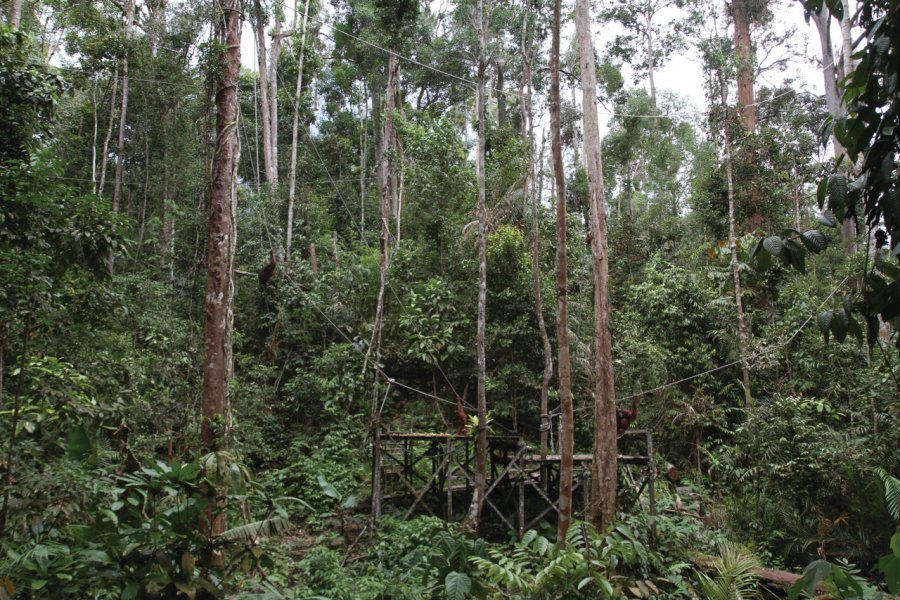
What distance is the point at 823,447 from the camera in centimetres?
865

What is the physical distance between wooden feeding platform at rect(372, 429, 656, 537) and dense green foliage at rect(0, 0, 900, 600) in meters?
0.47

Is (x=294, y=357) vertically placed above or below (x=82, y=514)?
above

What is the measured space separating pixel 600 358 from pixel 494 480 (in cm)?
417

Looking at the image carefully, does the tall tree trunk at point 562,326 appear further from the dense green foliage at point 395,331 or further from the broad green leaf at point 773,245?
the broad green leaf at point 773,245

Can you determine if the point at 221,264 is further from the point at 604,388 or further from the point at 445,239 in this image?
the point at 445,239

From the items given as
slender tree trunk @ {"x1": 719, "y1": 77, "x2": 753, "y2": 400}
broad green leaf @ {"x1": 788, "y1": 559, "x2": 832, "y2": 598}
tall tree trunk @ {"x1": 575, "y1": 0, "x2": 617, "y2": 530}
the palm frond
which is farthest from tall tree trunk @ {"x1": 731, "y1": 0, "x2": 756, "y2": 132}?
broad green leaf @ {"x1": 788, "y1": 559, "x2": 832, "y2": 598}

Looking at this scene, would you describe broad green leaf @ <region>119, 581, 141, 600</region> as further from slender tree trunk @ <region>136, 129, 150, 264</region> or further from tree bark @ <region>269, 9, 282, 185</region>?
tree bark @ <region>269, 9, 282, 185</region>

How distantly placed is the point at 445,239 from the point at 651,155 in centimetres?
1188

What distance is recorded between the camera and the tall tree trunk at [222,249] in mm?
5199

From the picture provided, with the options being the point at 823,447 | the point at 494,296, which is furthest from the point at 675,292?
the point at 823,447

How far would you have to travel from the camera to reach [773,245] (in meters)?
1.50

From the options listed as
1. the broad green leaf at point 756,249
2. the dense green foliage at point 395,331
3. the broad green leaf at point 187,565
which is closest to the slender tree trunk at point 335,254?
the dense green foliage at point 395,331

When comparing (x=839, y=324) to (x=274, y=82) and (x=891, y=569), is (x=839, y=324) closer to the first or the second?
(x=891, y=569)

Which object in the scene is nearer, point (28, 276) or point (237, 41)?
point (28, 276)
